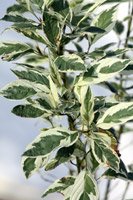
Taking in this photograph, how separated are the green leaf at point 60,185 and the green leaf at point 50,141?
17 centimetres

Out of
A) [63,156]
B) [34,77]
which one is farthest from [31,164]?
[34,77]

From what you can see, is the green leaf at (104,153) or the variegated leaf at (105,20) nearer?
the green leaf at (104,153)

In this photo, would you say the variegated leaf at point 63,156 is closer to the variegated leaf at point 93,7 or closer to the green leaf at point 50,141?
the green leaf at point 50,141

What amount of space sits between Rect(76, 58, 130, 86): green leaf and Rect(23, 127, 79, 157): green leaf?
110 millimetres

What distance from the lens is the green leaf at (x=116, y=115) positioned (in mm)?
868

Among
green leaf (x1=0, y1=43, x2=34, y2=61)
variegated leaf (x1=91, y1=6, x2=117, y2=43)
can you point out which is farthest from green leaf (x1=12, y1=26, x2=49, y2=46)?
variegated leaf (x1=91, y1=6, x2=117, y2=43)

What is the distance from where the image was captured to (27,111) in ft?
2.88

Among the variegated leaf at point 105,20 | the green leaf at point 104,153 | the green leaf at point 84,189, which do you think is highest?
the variegated leaf at point 105,20

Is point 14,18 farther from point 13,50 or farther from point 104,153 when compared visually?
point 104,153

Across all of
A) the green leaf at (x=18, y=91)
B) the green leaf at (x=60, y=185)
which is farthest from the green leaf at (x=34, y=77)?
the green leaf at (x=60, y=185)

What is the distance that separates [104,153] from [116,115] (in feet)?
0.27

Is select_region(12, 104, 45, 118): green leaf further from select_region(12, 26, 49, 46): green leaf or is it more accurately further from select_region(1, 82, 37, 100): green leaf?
select_region(12, 26, 49, 46): green leaf

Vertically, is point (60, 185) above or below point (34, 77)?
below

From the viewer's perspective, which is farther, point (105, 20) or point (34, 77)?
point (105, 20)
